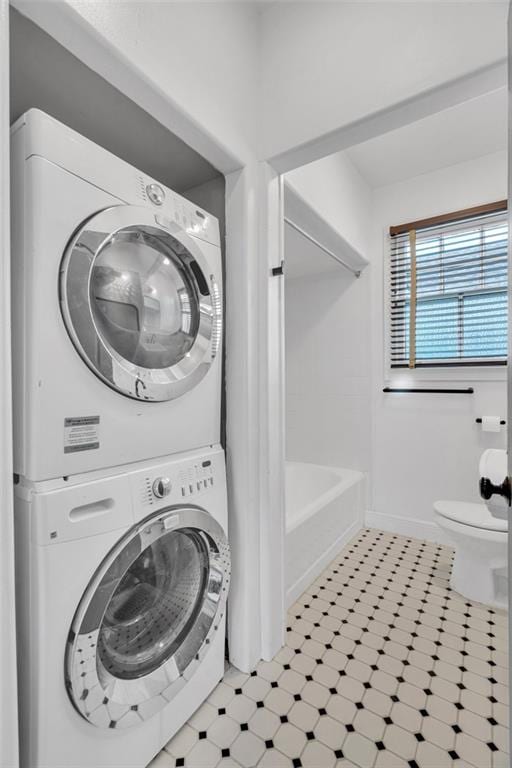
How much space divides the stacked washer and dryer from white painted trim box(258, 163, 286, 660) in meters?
0.23

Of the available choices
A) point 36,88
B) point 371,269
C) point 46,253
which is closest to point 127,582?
point 46,253

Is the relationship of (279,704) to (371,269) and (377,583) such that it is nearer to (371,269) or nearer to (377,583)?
(377,583)

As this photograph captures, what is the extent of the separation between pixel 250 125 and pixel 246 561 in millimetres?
1749

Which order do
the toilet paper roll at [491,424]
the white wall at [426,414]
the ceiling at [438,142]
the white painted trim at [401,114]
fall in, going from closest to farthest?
1. the white painted trim at [401,114]
2. the ceiling at [438,142]
3. the toilet paper roll at [491,424]
4. the white wall at [426,414]

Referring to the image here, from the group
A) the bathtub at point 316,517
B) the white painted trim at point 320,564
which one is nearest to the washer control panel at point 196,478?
the bathtub at point 316,517

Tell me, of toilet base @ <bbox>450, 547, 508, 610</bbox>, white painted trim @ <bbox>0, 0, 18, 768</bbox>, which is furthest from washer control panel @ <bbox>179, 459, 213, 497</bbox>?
toilet base @ <bbox>450, 547, 508, 610</bbox>

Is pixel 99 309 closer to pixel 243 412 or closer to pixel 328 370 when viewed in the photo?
pixel 243 412

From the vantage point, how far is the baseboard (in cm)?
258

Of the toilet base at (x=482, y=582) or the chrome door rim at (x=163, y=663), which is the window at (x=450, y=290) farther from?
the chrome door rim at (x=163, y=663)

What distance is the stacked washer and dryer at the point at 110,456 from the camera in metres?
0.85

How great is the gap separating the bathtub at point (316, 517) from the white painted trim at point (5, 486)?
1240 mm

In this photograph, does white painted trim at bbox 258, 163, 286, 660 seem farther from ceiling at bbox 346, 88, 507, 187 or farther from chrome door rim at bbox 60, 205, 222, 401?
ceiling at bbox 346, 88, 507, 187

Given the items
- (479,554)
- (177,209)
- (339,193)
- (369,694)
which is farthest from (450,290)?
(369,694)

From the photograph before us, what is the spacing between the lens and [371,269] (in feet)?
9.35
